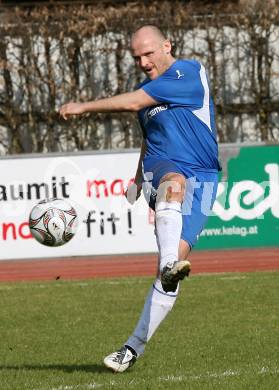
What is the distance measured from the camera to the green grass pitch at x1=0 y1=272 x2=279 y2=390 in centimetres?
727

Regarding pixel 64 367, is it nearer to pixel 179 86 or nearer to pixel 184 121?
pixel 184 121

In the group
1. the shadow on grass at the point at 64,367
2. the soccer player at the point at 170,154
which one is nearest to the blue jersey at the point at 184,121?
the soccer player at the point at 170,154

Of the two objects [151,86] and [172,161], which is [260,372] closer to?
[172,161]

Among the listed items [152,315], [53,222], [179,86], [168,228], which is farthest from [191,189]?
[53,222]

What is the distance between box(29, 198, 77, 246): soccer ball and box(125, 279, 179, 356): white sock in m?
0.99

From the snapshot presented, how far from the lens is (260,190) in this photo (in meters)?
17.8

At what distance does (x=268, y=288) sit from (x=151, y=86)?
6155 millimetres

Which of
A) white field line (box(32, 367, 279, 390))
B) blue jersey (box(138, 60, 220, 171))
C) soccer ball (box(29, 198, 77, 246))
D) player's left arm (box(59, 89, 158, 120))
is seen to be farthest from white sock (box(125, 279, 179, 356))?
player's left arm (box(59, 89, 158, 120))

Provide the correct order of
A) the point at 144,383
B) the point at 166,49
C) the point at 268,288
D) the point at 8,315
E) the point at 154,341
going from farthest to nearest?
the point at 268,288
the point at 8,315
the point at 154,341
the point at 166,49
the point at 144,383

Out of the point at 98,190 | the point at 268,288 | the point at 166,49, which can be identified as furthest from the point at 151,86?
the point at 98,190

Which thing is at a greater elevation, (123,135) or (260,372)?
(260,372)

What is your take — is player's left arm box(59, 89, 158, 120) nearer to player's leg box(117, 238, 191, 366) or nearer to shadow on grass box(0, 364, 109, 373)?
player's leg box(117, 238, 191, 366)

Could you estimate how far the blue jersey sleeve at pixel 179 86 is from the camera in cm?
738

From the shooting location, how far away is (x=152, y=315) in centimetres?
748
